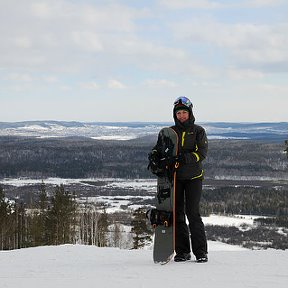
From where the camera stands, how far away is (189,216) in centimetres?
637

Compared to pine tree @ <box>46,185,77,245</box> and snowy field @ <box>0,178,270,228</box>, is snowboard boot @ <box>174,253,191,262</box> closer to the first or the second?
pine tree @ <box>46,185,77,245</box>

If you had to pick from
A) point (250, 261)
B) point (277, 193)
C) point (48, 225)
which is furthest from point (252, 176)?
point (250, 261)

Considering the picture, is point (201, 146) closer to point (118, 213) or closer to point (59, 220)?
point (59, 220)

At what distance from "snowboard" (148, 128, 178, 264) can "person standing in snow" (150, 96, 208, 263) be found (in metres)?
0.07

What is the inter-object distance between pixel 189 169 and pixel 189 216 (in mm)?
681

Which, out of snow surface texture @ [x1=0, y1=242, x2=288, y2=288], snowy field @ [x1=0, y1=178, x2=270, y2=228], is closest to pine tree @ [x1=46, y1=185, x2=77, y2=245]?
snow surface texture @ [x1=0, y1=242, x2=288, y2=288]

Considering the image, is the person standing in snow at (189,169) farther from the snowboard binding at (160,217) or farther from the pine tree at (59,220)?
the pine tree at (59,220)

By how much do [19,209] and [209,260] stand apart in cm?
3984

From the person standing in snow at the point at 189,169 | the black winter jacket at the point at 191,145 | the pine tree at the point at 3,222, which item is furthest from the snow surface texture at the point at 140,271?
the pine tree at the point at 3,222

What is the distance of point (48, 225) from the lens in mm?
31688

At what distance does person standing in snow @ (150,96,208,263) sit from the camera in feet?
20.4

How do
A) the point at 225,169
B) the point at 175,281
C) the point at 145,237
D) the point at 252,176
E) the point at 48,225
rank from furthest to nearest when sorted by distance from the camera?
the point at 225,169, the point at 252,176, the point at 48,225, the point at 145,237, the point at 175,281

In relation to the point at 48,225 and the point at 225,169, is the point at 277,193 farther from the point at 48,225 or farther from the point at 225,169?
the point at 48,225

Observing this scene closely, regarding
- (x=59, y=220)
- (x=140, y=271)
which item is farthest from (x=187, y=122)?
(x=59, y=220)
